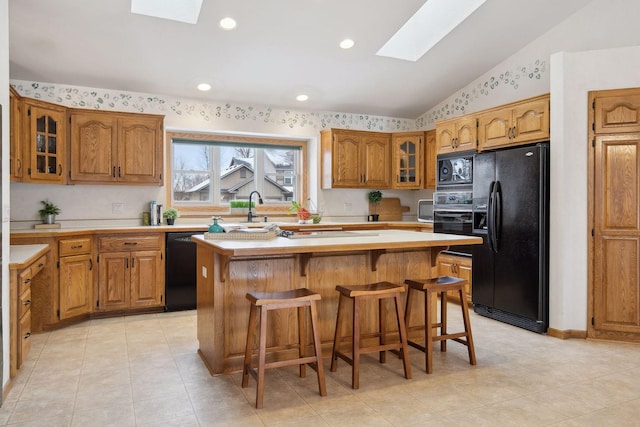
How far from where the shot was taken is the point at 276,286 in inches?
124

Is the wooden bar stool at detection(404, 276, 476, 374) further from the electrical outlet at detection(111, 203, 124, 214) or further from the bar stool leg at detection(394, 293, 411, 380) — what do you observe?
the electrical outlet at detection(111, 203, 124, 214)

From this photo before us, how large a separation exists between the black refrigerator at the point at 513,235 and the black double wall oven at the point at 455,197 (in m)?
0.16

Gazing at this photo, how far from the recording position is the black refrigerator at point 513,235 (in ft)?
13.3

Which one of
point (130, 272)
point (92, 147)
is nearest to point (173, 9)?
point (92, 147)

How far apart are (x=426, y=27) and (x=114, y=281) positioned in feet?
14.4

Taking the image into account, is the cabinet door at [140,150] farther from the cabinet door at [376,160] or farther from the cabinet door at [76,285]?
the cabinet door at [376,160]

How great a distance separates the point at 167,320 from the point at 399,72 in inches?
154

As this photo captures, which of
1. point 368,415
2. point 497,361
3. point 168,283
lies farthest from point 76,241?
point 497,361

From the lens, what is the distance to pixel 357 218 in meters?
→ 6.52

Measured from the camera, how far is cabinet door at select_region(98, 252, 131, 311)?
14.9 feet

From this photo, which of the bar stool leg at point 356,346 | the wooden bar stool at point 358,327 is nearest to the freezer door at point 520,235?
the wooden bar stool at point 358,327

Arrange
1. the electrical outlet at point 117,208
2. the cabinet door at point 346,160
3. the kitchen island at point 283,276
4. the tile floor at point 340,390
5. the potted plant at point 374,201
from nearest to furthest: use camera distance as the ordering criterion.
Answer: the tile floor at point 340,390
the kitchen island at point 283,276
the electrical outlet at point 117,208
the cabinet door at point 346,160
the potted plant at point 374,201

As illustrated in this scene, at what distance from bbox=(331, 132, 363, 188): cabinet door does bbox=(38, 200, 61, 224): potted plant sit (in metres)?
3.30

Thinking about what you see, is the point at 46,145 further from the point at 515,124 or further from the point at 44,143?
the point at 515,124
